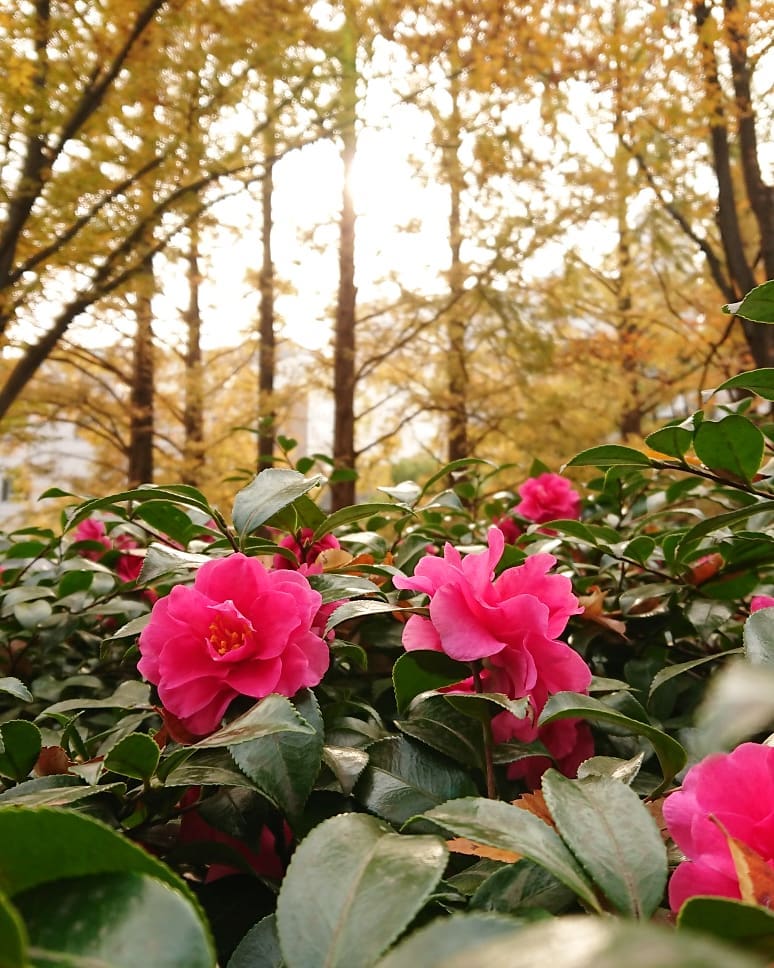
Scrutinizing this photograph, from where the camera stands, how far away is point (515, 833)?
234 mm

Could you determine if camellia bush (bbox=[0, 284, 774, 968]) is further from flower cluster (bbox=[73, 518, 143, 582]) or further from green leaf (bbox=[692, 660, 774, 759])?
flower cluster (bbox=[73, 518, 143, 582])

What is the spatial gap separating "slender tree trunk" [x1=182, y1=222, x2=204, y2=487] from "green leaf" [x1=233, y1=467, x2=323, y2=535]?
180 inches

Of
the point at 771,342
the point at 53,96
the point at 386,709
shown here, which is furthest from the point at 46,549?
the point at 771,342

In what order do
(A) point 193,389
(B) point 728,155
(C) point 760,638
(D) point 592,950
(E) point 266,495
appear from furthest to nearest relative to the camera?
(A) point 193,389, (B) point 728,155, (E) point 266,495, (C) point 760,638, (D) point 592,950

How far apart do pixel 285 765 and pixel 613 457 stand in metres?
0.31

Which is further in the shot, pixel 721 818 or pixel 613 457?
pixel 613 457

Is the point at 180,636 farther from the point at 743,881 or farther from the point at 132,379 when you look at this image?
the point at 132,379

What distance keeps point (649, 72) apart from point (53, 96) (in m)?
2.03

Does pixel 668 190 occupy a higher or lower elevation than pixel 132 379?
higher

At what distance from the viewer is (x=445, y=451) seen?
633cm

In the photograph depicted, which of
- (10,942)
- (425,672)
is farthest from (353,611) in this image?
(10,942)

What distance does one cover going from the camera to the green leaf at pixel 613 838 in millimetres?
224

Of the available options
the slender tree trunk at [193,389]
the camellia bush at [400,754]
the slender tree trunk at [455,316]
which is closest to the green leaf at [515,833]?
the camellia bush at [400,754]

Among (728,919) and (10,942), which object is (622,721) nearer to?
(728,919)
